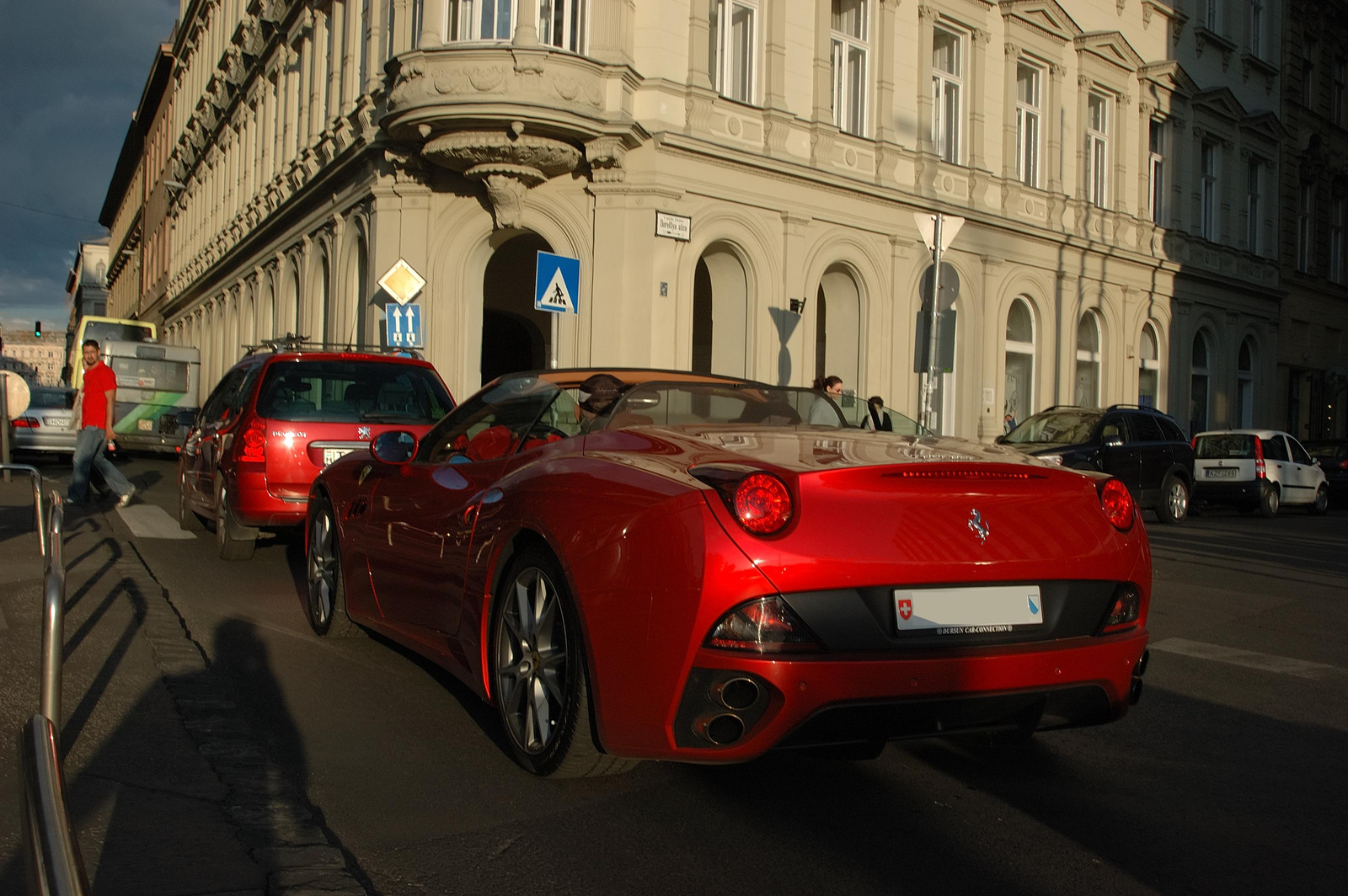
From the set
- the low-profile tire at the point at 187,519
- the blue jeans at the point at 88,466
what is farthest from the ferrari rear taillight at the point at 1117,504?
the blue jeans at the point at 88,466

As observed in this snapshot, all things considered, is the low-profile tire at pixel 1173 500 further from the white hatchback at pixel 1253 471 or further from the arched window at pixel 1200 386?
the arched window at pixel 1200 386

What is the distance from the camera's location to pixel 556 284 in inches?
607

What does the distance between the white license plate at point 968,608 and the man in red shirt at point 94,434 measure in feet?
39.6

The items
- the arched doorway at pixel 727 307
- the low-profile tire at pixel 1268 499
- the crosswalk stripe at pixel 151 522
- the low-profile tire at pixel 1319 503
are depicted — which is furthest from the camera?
the low-profile tire at pixel 1319 503

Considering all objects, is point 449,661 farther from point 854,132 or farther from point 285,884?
point 854,132

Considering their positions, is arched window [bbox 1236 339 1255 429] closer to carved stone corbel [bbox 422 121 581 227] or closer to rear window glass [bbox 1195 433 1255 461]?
rear window glass [bbox 1195 433 1255 461]

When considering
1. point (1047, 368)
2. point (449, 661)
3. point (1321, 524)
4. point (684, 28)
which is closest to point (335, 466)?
point (449, 661)

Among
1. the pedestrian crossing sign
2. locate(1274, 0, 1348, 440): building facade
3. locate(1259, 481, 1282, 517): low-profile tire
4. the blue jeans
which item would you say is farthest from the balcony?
locate(1274, 0, 1348, 440): building facade

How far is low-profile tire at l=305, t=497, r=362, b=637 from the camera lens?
20.3ft

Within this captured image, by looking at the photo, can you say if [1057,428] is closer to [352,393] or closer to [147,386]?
[352,393]

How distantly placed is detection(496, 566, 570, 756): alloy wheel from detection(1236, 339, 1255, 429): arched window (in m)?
35.4

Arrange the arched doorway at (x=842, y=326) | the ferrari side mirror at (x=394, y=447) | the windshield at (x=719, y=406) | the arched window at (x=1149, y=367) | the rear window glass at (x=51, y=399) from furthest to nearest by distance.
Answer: the arched window at (x=1149, y=367), the rear window glass at (x=51, y=399), the arched doorway at (x=842, y=326), the ferrari side mirror at (x=394, y=447), the windshield at (x=719, y=406)

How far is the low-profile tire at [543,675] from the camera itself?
3770 mm

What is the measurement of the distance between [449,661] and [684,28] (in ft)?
57.4
